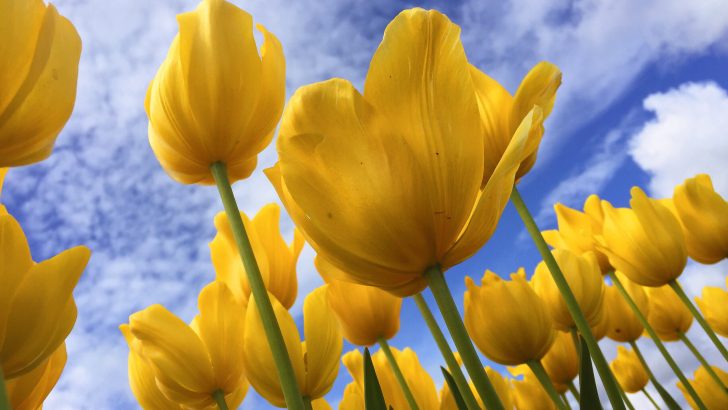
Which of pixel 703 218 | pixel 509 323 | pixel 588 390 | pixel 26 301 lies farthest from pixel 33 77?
pixel 703 218

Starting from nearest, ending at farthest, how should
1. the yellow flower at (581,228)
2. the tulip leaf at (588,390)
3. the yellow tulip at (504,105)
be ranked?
the tulip leaf at (588,390) → the yellow tulip at (504,105) → the yellow flower at (581,228)

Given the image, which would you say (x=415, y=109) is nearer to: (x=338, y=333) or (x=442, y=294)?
(x=442, y=294)

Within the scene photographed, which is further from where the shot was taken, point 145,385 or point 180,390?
point 145,385

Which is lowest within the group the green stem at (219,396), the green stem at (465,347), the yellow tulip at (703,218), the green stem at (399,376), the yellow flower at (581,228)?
the green stem at (465,347)

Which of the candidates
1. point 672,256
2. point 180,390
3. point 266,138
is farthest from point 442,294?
point 672,256

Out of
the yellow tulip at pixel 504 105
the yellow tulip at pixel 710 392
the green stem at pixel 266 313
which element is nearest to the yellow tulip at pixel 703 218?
the yellow tulip at pixel 710 392

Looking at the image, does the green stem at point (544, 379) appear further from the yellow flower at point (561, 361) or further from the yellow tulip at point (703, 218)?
the yellow tulip at point (703, 218)
